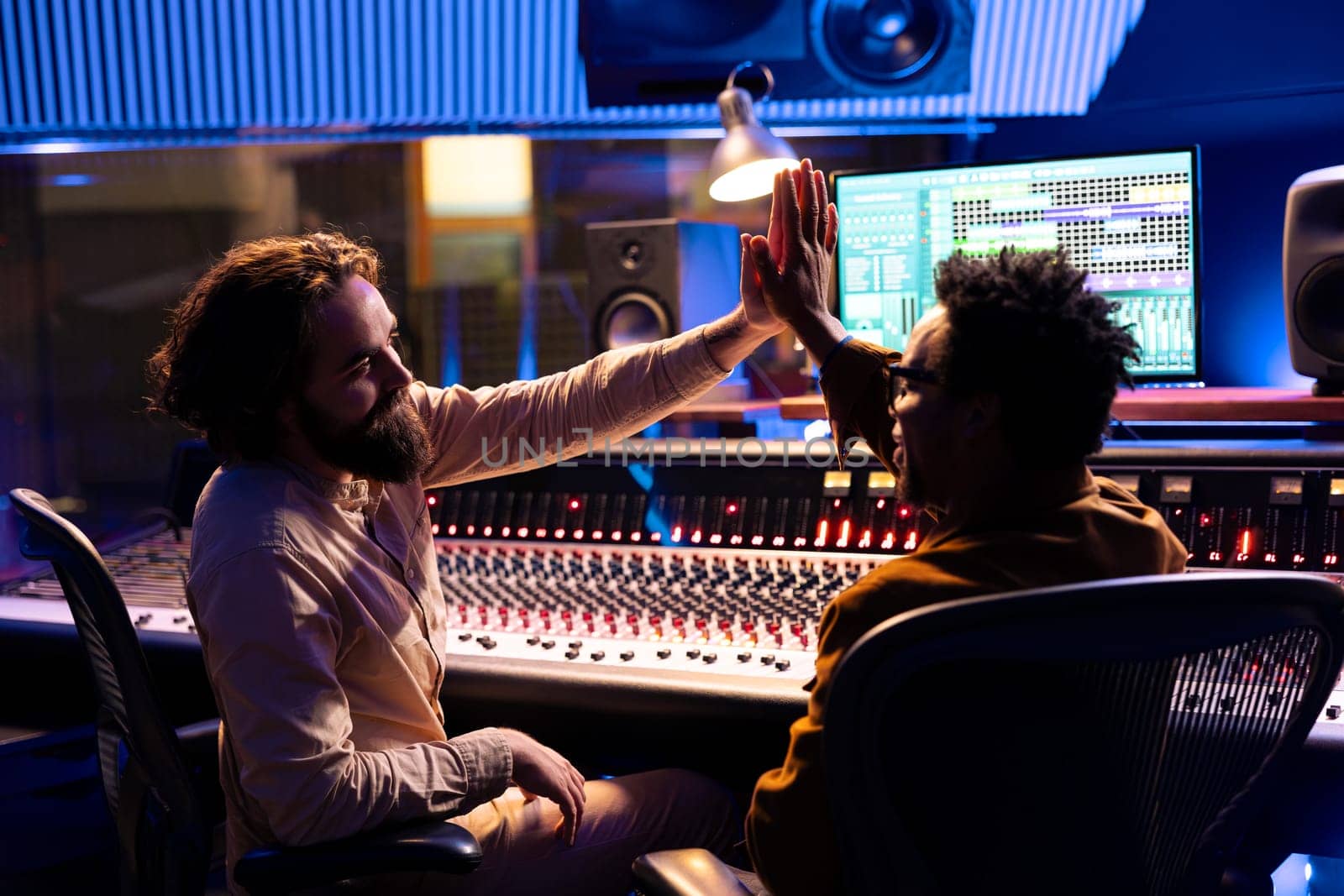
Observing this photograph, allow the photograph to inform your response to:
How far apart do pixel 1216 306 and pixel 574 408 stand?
5.09 ft

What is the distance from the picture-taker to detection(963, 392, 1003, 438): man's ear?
3.59 ft

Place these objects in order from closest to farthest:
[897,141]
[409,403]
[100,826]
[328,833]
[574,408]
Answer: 1. [328,833]
2. [409,403]
3. [574,408]
4. [100,826]
5. [897,141]

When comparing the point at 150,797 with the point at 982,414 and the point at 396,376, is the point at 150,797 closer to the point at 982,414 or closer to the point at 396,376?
the point at 396,376

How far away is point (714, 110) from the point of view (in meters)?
3.12

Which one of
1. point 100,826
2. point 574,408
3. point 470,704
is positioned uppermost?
point 574,408

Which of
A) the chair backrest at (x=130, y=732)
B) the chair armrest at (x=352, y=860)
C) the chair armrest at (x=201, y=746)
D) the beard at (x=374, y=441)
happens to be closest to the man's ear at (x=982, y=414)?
the chair armrest at (x=352, y=860)

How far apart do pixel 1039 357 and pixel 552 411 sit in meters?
0.98

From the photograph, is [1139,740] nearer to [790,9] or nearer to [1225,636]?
[1225,636]

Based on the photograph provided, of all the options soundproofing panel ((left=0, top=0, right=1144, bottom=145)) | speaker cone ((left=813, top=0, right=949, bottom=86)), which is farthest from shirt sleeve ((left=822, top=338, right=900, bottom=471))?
soundproofing panel ((left=0, top=0, right=1144, bottom=145))

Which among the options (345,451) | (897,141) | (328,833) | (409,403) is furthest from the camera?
(897,141)

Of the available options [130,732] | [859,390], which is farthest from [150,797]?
[859,390]

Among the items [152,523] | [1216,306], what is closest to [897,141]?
[1216,306]

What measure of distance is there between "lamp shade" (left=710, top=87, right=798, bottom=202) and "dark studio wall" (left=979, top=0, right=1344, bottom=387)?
0.74 meters

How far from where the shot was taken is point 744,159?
2.43 meters
